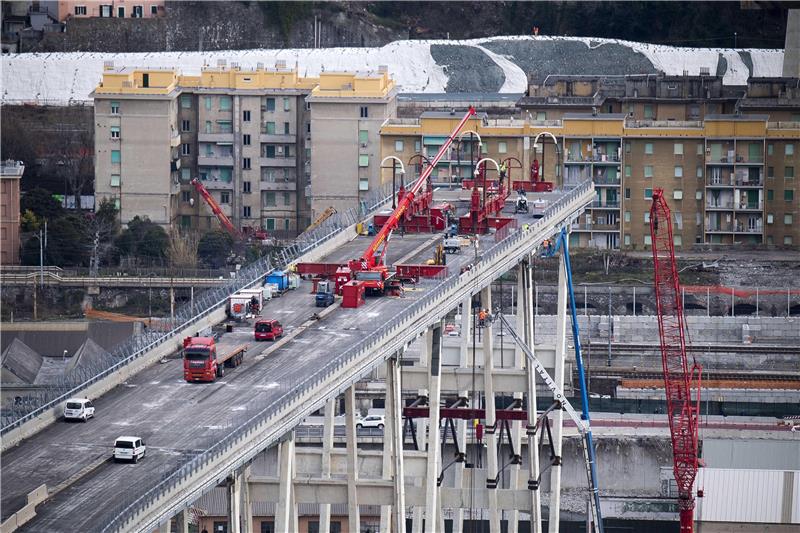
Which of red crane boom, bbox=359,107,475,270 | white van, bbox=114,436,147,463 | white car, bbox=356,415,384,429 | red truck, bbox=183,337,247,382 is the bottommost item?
white car, bbox=356,415,384,429

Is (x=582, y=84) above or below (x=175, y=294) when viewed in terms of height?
above

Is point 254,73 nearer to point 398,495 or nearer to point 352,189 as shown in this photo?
point 352,189

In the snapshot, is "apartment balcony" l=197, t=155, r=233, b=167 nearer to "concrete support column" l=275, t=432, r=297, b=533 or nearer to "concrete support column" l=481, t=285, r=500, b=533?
"concrete support column" l=481, t=285, r=500, b=533

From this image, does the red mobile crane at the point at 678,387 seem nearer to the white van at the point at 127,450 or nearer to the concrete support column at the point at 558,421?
the concrete support column at the point at 558,421

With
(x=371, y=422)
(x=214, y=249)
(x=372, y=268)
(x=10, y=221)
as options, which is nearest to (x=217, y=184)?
(x=214, y=249)

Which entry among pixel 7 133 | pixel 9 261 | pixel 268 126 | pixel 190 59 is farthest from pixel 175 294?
pixel 190 59

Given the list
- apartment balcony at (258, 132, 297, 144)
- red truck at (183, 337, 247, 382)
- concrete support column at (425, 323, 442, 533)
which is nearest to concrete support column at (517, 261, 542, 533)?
concrete support column at (425, 323, 442, 533)

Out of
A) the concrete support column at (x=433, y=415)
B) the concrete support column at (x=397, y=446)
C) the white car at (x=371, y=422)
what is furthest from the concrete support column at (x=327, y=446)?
the white car at (x=371, y=422)
